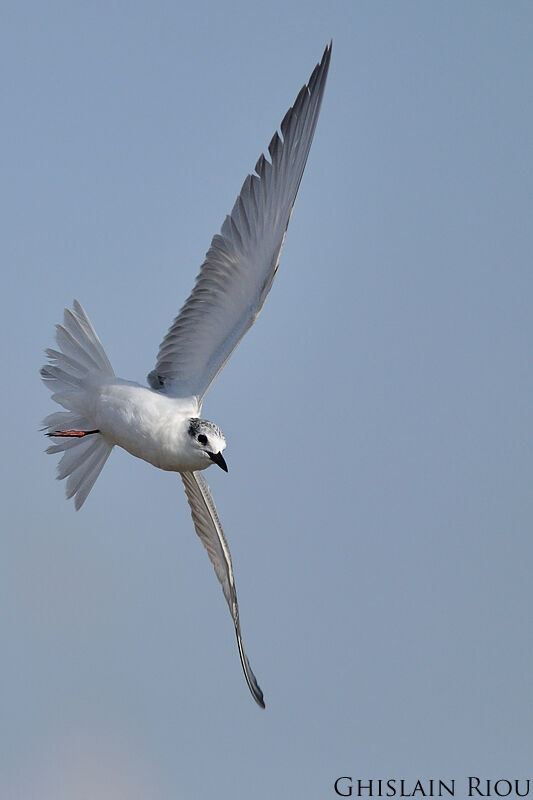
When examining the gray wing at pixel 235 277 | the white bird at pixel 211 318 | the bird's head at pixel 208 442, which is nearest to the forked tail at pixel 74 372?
the white bird at pixel 211 318

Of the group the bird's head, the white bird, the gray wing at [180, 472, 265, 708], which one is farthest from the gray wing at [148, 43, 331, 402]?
the gray wing at [180, 472, 265, 708]

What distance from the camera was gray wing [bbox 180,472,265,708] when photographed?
38.8 ft

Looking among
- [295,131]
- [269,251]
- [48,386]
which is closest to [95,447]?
[48,386]

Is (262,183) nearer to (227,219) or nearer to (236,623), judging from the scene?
(227,219)

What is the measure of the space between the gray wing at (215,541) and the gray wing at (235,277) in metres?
1.35

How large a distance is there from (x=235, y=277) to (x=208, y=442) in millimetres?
1526

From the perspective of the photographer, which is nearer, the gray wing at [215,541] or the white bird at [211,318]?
the white bird at [211,318]

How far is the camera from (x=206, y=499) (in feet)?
38.7

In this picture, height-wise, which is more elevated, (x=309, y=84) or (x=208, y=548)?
(x=309, y=84)

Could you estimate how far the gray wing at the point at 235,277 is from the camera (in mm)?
10734

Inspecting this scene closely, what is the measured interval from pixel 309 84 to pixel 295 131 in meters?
0.40

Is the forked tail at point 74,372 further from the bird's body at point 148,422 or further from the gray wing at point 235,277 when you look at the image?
the gray wing at point 235,277

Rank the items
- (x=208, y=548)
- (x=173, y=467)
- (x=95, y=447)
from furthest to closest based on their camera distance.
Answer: (x=208, y=548) → (x=95, y=447) → (x=173, y=467)

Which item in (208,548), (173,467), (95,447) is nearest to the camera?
(173,467)
